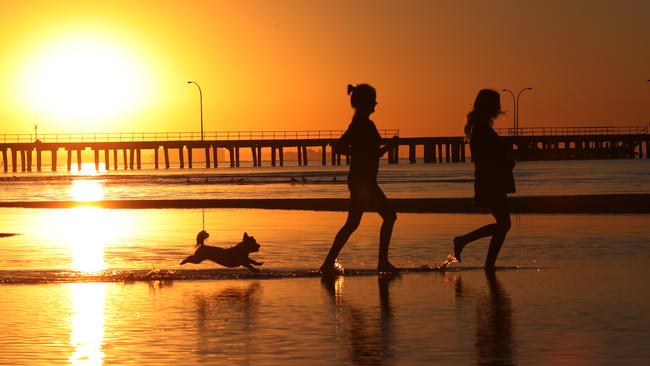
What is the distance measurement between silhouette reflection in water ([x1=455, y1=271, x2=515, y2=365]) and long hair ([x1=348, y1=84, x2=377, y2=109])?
1.94 metres

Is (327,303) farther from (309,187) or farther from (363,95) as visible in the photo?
(309,187)

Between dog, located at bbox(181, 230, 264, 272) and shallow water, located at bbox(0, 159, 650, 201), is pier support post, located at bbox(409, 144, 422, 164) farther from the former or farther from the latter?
dog, located at bbox(181, 230, 264, 272)

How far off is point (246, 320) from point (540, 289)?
3065 millimetres

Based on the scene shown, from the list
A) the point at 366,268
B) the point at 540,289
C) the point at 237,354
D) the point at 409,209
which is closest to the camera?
the point at 237,354

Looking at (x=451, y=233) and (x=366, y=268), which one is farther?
(x=451, y=233)

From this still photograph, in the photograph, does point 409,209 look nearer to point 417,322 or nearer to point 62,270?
point 62,270

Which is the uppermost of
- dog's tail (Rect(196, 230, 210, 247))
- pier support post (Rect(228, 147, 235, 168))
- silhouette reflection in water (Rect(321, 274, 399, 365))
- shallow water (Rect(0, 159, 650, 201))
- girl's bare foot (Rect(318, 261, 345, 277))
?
pier support post (Rect(228, 147, 235, 168))

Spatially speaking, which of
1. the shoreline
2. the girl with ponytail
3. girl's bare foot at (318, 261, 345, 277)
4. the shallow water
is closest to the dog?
girl's bare foot at (318, 261, 345, 277)

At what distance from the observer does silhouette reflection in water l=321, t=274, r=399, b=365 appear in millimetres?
7703

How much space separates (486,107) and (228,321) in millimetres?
4395

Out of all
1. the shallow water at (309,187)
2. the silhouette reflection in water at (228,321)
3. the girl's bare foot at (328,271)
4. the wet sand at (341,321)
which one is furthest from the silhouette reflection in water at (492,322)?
the shallow water at (309,187)

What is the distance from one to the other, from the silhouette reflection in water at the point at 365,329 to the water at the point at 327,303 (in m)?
0.01

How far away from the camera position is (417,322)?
9.27 metres

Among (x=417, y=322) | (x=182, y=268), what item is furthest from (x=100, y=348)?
(x=182, y=268)
